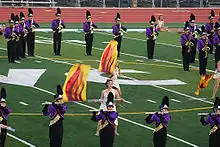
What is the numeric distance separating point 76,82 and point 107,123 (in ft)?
7.37

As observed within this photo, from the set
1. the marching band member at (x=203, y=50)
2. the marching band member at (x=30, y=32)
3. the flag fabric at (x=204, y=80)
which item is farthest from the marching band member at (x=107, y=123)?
the marching band member at (x=30, y=32)

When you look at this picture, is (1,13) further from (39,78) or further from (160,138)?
(160,138)

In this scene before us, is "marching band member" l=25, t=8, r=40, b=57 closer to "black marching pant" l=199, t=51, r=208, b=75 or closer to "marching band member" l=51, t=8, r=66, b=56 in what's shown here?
"marching band member" l=51, t=8, r=66, b=56

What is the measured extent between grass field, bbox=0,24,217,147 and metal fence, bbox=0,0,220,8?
11951 mm

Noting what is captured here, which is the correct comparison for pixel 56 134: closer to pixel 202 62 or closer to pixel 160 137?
pixel 160 137

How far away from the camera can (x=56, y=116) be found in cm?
1414

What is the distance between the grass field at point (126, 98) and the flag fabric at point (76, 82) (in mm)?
813

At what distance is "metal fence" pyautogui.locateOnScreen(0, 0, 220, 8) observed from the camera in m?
42.8

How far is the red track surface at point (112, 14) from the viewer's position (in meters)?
A: 41.0

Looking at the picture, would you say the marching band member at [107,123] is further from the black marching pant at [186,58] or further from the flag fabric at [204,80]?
the black marching pant at [186,58]

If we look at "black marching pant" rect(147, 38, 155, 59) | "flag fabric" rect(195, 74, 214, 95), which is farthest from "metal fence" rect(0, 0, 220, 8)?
"flag fabric" rect(195, 74, 214, 95)

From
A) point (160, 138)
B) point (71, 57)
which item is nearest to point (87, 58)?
point (71, 57)

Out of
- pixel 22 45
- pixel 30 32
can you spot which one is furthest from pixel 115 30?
pixel 22 45

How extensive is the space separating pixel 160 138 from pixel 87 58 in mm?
13305
